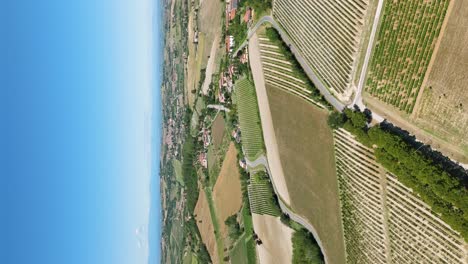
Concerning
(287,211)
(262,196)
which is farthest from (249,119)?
(287,211)

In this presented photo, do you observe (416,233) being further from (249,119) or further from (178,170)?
(178,170)

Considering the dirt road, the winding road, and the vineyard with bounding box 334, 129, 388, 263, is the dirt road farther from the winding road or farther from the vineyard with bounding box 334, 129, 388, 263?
the vineyard with bounding box 334, 129, 388, 263

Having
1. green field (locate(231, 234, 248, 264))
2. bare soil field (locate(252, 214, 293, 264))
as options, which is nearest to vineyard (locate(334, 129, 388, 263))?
bare soil field (locate(252, 214, 293, 264))

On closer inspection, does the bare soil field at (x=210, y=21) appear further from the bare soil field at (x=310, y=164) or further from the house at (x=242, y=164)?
the bare soil field at (x=310, y=164)

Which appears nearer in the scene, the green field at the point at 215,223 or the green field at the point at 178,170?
the green field at the point at 215,223

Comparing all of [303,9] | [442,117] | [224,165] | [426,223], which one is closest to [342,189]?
[426,223]

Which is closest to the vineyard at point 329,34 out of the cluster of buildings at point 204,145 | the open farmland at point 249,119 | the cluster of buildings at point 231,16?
the cluster of buildings at point 231,16

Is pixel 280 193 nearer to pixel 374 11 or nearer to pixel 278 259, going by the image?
pixel 278 259
